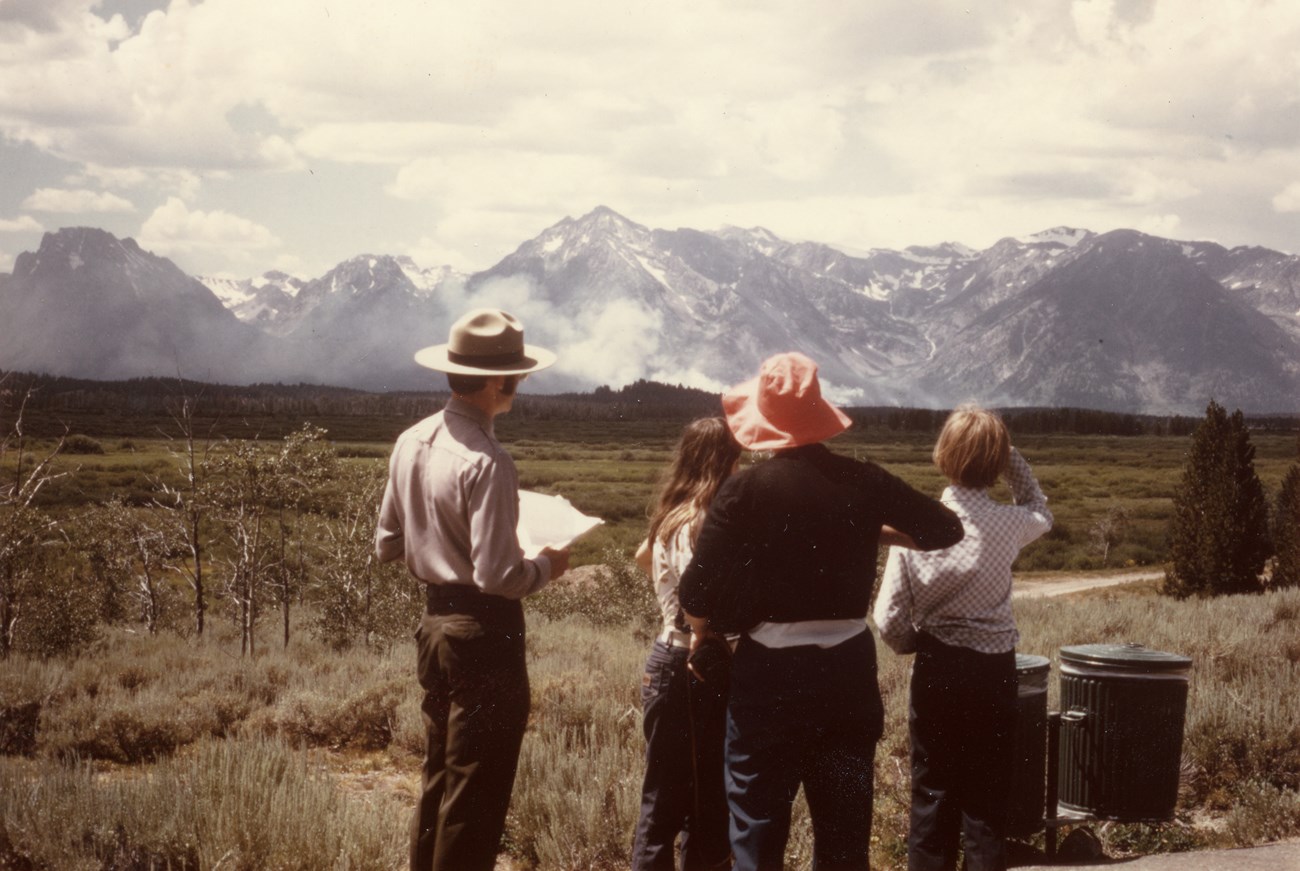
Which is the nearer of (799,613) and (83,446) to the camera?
(799,613)

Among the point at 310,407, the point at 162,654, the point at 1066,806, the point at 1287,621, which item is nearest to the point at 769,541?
the point at 1066,806

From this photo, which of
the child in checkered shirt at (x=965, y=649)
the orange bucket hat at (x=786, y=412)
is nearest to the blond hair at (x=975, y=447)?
the child in checkered shirt at (x=965, y=649)

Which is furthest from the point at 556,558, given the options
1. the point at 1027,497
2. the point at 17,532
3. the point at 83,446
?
the point at 83,446

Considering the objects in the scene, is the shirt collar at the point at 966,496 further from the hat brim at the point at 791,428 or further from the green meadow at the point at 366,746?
the green meadow at the point at 366,746

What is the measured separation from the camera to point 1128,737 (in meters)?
5.56

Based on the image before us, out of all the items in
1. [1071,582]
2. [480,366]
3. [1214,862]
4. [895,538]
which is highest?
[480,366]

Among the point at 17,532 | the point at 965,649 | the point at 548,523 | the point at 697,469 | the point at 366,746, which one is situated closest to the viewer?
the point at 548,523

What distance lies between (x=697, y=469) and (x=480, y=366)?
893 mm

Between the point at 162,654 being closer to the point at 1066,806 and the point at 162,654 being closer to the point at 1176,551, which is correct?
the point at 1066,806

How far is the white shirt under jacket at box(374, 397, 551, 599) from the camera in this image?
350 cm

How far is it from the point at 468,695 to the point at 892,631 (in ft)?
5.75

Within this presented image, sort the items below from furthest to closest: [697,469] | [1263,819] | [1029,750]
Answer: [1263,819] → [1029,750] → [697,469]

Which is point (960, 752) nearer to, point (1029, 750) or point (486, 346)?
point (1029, 750)

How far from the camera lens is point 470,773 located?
12.0 ft
